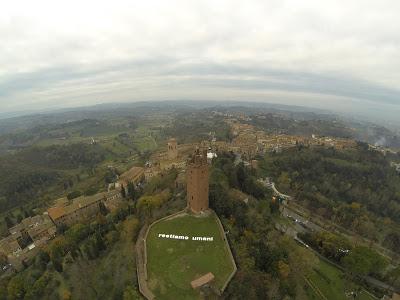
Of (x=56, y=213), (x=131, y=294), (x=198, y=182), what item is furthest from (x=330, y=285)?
(x=56, y=213)

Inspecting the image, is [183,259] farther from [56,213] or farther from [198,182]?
[56,213]

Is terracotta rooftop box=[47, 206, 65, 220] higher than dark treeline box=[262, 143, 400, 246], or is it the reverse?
terracotta rooftop box=[47, 206, 65, 220]

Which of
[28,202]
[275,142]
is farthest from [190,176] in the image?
[275,142]

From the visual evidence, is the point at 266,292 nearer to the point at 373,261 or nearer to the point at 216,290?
the point at 216,290

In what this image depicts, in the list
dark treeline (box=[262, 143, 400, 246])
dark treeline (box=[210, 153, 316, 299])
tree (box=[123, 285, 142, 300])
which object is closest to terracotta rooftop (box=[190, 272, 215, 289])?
dark treeline (box=[210, 153, 316, 299])

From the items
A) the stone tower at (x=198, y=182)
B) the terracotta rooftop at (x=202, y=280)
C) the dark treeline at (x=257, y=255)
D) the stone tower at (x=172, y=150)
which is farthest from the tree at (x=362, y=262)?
the stone tower at (x=172, y=150)

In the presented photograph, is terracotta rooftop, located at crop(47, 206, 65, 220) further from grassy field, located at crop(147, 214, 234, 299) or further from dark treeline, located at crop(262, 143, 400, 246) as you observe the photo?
dark treeline, located at crop(262, 143, 400, 246)

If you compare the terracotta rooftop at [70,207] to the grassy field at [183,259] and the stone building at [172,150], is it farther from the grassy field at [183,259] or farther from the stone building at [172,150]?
the grassy field at [183,259]
